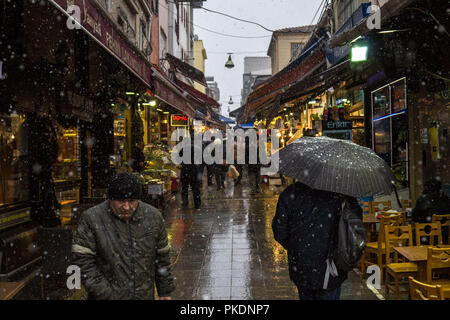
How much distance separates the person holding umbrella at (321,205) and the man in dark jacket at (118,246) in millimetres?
1212

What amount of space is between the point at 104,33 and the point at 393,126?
750cm

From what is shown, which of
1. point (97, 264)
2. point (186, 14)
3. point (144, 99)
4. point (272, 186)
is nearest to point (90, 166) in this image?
point (144, 99)

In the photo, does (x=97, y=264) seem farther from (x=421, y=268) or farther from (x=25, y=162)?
(x=25, y=162)

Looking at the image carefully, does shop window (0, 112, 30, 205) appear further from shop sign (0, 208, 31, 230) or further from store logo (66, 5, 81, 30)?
store logo (66, 5, 81, 30)

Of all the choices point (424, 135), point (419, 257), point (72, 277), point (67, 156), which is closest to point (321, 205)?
point (419, 257)

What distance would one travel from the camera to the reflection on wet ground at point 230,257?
18.5ft

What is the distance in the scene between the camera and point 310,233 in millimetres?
3510

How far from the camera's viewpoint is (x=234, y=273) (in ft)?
21.0

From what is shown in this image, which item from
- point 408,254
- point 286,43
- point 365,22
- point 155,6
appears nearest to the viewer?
point 408,254

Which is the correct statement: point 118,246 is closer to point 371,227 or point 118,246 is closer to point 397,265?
point 397,265

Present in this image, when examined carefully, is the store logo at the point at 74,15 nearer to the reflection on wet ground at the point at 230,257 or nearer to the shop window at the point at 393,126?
the reflection on wet ground at the point at 230,257

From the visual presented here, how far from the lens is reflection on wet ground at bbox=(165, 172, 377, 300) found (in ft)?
18.5

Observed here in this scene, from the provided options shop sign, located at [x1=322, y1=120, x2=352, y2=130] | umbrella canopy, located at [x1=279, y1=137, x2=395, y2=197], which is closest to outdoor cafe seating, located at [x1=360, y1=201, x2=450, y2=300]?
umbrella canopy, located at [x1=279, y1=137, x2=395, y2=197]

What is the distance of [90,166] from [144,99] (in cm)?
453
